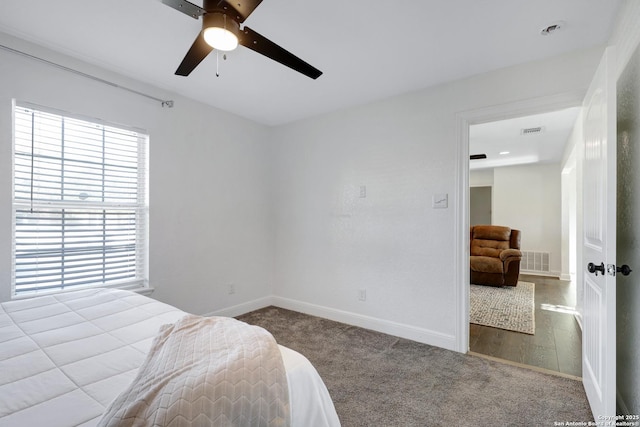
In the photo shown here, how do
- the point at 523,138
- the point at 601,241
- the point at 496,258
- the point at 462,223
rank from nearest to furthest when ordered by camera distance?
the point at 601,241
the point at 462,223
the point at 523,138
the point at 496,258

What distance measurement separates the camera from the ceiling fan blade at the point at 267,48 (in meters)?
1.49

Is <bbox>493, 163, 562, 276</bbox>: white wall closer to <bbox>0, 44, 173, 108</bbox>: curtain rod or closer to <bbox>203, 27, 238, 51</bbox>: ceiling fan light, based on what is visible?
<bbox>0, 44, 173, 108</bbox>: curtain rod

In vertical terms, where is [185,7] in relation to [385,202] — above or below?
above

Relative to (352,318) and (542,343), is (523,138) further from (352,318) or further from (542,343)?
(352,318)

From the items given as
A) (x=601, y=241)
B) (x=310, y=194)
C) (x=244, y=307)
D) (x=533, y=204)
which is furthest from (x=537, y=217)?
(x=244, y=307)

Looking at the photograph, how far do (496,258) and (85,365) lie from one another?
5.62 metres

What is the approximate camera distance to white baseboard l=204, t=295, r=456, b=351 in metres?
2.76

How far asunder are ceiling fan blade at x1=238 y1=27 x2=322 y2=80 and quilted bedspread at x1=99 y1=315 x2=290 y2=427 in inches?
55.3

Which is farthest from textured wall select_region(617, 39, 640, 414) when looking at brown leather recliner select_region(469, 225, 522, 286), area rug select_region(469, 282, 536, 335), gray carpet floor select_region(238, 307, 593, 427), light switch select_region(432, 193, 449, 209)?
brown leather recliner select_region(469, 225, 522, 286)

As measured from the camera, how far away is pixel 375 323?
3.14 meters

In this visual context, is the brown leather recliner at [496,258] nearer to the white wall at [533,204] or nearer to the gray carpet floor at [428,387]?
the white wall at [533,204]

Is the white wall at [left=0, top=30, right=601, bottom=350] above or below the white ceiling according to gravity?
below

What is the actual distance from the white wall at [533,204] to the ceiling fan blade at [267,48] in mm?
6504

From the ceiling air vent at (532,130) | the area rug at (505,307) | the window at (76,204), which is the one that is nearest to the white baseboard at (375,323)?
the area rug at (505,307)
